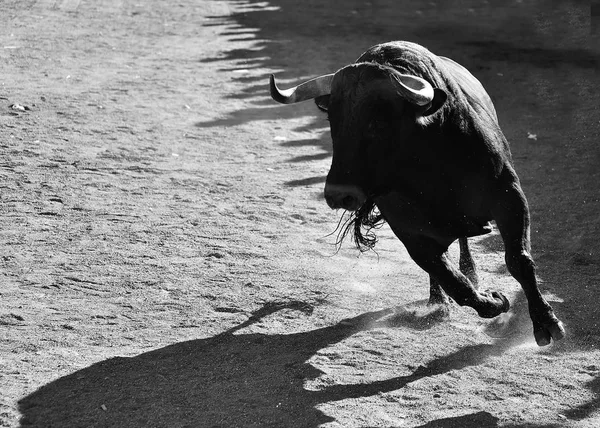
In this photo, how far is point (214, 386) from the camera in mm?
4734

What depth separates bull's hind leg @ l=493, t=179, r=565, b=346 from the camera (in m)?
4.99

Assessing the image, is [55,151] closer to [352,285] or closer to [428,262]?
[352,285]

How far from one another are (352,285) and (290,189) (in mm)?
2082

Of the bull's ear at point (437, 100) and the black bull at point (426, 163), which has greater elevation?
the bull's ear at point (437, 100)

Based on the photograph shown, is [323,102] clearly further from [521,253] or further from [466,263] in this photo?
[466,263]

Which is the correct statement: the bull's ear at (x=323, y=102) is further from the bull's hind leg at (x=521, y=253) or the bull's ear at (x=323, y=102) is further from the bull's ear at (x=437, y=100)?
the bull's hind leg at (x=521, y=253)

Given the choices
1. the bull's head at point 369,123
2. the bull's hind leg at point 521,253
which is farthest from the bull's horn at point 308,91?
the bull's hind leg at point 521,253

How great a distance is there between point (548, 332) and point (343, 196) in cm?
126

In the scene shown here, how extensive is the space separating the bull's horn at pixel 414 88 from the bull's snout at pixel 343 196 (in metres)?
0.53

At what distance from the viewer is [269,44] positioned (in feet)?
46.9

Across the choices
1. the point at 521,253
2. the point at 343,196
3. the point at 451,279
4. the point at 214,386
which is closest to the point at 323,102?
the point at 343,196

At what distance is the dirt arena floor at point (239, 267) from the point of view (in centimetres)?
463

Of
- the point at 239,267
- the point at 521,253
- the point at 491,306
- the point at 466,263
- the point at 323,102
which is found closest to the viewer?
the point at 521,253

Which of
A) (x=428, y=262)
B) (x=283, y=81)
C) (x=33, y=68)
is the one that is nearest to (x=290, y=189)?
(x=428, y=262)
